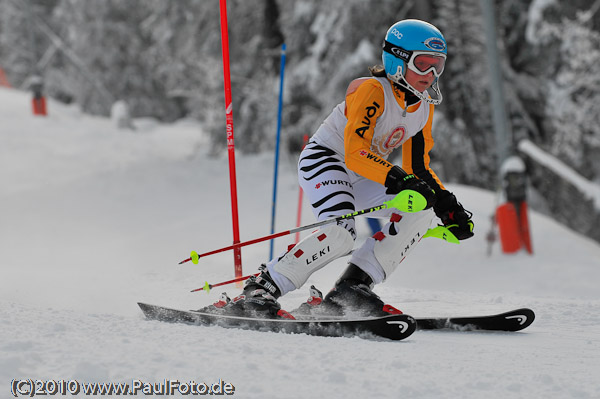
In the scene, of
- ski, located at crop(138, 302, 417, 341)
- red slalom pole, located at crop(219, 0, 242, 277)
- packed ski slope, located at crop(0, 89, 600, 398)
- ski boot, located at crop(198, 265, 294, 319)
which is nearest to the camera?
packed ski slope, located at crop(0, 89, 600, 398)

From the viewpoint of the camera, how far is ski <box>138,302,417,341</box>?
3.32m

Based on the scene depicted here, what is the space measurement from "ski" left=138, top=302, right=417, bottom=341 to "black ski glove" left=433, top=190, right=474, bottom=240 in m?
0.67

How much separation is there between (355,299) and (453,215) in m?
0.71

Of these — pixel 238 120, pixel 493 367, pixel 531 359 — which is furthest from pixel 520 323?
pixel 238 120

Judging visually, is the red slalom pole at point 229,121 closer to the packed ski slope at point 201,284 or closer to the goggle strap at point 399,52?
the packed ski slope at point 201,284

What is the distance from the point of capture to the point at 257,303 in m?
3.61

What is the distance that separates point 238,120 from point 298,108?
1947mm

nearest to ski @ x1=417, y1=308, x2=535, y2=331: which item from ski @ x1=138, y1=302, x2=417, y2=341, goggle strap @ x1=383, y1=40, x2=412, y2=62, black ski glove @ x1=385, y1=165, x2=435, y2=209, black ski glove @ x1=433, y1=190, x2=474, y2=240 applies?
black ski glove @ x1=433, y1=190, x2=474, y2=240

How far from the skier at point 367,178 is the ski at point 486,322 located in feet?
1.11

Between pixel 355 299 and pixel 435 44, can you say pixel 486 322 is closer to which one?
pixel 355 299

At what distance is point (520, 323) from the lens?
3781 millimetres

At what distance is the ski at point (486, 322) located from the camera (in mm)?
3754

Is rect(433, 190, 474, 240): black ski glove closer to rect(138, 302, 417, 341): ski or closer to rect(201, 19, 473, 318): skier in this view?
rect(201, 19, 473, 318): skier

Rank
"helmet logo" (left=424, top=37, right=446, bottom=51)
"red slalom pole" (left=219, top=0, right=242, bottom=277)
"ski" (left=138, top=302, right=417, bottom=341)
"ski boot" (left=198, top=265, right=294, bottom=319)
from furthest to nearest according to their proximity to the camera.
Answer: "red slalom pole" (left=219, top=0, right=242, bottom=277) < "helmet logo" (left=424, top=37, right=446, bottom=51) < "ski boot" (left=198, top=265, right=294, bottom=319) < "ski" (left=138, top=302, right=417, bottom=341)
